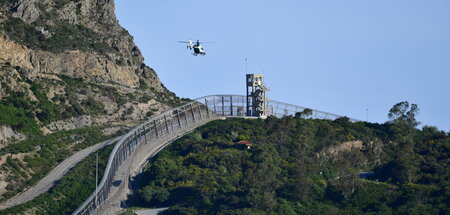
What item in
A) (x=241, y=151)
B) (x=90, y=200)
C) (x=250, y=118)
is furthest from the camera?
(x=250, y=118)

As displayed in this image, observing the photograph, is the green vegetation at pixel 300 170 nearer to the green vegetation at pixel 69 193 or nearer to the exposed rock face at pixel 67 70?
the green vegetation at pixel 69 193

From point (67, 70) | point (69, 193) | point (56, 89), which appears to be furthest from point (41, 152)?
point (67, 70)

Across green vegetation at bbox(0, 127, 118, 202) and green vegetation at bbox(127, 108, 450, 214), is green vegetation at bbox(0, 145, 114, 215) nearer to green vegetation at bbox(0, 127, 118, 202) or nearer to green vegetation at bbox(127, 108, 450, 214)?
green vegetation at bbox(0, 127, 118, 202)

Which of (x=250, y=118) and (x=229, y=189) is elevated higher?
(x=250, y=118)

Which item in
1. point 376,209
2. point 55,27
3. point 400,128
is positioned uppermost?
point 55,27

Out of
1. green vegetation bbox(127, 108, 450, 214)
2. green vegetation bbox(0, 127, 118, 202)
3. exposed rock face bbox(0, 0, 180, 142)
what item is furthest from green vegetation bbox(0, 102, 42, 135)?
green vegetation bbox(127, 108, 450, 214)

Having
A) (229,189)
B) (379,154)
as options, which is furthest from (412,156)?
(229,189)

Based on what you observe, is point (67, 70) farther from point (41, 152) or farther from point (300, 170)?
point (300, 170)

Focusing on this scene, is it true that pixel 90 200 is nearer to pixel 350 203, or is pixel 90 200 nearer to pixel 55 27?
pixel 350 203
